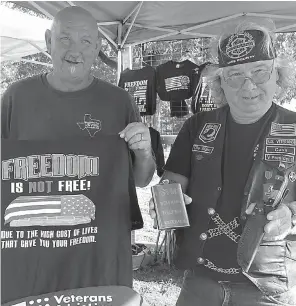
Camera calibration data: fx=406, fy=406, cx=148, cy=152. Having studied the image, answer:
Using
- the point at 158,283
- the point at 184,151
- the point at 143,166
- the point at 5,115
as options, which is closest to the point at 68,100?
the point at 5,115

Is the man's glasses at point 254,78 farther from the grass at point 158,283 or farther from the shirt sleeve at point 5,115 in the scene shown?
the grass at point 158,283

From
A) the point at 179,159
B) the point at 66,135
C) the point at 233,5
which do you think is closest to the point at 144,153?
the point at 179,159

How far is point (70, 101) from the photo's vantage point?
1.72m

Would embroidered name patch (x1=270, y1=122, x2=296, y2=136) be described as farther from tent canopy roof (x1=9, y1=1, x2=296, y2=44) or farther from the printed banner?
tent canopy roof (x1=9, y1=1, x2=296, y2=44)

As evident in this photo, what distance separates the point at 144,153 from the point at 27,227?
574 mm

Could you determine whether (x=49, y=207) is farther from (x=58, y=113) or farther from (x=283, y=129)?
(x=283, y=129)

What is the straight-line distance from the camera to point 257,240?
1495 mm

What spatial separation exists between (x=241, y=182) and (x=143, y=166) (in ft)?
1.37

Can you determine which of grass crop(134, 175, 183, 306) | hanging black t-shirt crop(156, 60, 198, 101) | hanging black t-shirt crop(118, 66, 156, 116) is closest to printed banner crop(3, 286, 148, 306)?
grass crop(134, 175, 183, 306)

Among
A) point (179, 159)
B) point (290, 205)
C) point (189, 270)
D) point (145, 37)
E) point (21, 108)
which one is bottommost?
point (189, 270)

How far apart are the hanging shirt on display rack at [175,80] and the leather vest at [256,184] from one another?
108 inches

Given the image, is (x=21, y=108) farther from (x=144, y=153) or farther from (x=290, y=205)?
(x=290, y=205)

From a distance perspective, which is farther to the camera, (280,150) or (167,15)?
(167,15)

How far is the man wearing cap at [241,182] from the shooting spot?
5.00ft
